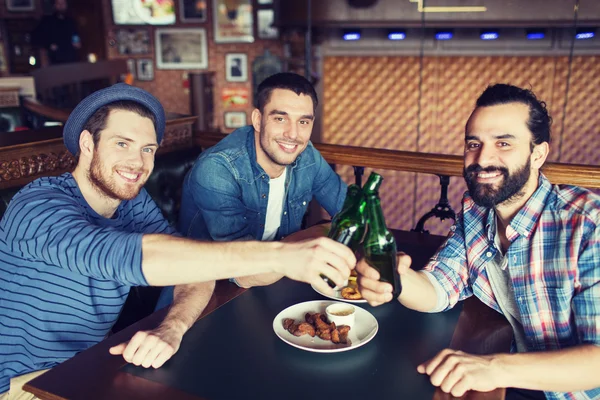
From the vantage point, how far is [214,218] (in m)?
2.03

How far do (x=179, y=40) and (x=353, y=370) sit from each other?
8.47 metres

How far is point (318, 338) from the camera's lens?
1.28 meters

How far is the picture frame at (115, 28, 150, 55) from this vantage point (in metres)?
8.84

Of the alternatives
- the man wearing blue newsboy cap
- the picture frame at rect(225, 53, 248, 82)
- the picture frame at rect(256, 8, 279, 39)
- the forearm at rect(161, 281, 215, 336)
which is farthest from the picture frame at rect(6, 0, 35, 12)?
the forearm at rect(161, 281, 215, 336)

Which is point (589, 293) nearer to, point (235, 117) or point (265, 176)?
point (265, 176)

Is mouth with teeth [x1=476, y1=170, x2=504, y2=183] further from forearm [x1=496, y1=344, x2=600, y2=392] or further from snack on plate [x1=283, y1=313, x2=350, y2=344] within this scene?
snack on plate [x1=283, y1=313, x2=350, y2=344]

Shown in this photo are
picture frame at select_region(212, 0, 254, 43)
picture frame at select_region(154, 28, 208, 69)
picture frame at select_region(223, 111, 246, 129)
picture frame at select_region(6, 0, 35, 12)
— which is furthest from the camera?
picture frame at select_region(6, 0, 35, 12)

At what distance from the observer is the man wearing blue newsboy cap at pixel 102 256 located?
3.86 feet

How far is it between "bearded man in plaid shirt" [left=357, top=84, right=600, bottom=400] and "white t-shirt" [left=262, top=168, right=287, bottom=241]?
0.88m

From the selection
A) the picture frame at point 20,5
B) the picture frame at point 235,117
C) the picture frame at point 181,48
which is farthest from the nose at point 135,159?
the picture frame at point 20,5

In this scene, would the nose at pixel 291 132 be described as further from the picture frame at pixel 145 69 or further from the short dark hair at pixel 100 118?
the picture frame at pixel 145 69

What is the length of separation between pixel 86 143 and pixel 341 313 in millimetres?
959

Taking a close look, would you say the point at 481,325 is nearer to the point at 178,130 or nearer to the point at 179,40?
the point at 178,130

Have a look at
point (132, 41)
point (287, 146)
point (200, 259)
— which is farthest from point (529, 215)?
point (132, 41)
